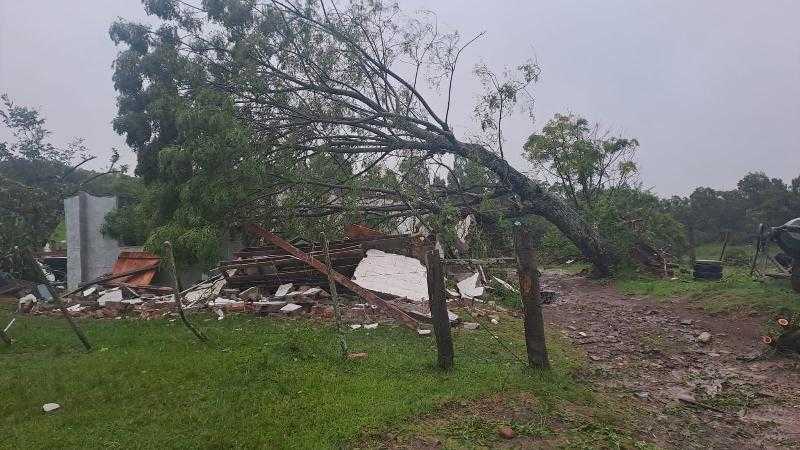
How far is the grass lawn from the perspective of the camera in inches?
168

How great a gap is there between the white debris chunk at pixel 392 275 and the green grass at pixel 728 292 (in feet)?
17.8

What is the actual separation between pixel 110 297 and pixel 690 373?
37.9 feet

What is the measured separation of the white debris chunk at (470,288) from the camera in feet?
36.7

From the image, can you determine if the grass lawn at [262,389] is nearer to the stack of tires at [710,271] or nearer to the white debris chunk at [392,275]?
the white debris chunk at [392,275]

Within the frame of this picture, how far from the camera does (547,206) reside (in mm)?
13477

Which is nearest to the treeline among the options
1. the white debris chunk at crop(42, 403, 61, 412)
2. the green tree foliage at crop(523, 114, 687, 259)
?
the green tree foliage at crop(523, 114, 687, 259)

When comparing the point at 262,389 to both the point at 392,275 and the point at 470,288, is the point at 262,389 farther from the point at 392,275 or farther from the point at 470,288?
the point at 470,288

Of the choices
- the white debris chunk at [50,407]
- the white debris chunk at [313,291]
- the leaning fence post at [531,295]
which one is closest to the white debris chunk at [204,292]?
the white debris chunk at [313,291]

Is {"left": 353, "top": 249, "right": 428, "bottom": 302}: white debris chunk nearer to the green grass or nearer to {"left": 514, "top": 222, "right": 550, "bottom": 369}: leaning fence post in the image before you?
{"left": 514, "top": 222, "right": 550, "bottom": 369}: leaning fence post

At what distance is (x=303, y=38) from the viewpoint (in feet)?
38.1

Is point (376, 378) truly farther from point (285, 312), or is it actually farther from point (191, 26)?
point (191, 26)

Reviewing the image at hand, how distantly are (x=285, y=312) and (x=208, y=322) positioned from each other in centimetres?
136

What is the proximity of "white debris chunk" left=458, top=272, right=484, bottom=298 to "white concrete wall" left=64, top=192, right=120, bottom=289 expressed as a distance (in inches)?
458

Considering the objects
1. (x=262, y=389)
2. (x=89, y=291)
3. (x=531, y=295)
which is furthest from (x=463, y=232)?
(x=89, y=291)
